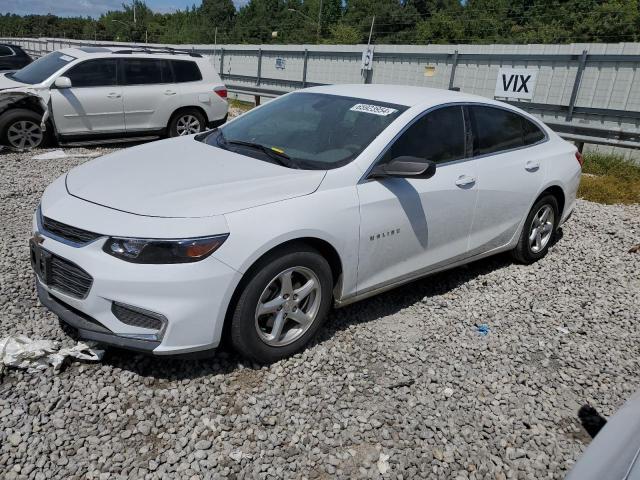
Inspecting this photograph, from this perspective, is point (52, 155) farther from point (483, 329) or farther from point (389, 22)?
point (389, 22)

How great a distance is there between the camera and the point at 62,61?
29.4 feet

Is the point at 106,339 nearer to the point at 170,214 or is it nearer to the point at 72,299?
the point at 72,299

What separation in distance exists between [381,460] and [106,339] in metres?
1.56

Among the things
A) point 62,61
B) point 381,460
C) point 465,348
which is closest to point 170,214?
point 381,460

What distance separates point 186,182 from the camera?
3.19 meters

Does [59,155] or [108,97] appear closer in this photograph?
[59,155]

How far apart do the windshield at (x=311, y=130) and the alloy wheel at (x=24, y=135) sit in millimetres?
5681

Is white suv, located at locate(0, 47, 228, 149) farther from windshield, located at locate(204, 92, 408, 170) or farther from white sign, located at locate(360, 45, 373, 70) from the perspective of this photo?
white sign, located at locate(360, 45, 373, 70)

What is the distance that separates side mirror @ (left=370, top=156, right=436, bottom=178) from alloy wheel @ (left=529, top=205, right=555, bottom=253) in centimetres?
209

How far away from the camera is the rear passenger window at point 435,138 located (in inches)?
148

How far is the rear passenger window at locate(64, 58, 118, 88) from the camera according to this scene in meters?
8.83

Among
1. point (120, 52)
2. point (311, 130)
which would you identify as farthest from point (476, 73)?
point (311, 130)

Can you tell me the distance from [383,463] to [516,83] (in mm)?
11840

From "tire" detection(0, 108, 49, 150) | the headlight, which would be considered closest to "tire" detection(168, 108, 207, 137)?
"tire" detection(0, 108, 49, 150)
